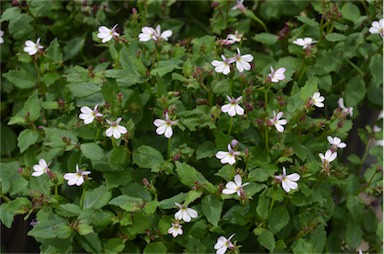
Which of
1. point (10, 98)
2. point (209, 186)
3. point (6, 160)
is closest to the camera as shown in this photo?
point (209, 186)

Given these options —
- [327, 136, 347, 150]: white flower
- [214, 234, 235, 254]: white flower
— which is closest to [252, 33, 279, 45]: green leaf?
[327, 136, 347, 150]: white flower

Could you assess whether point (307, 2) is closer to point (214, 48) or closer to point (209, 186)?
point (214, 48)

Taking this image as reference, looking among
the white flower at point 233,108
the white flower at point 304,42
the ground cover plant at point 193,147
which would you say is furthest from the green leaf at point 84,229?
the white flower at point 304,42

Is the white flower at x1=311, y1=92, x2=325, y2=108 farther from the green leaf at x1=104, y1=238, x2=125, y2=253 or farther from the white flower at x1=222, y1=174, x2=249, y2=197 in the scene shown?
the green leaf at x1=104, y1=238, x2=125, y2=253

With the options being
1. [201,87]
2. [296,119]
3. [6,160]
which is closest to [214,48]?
[201,87]

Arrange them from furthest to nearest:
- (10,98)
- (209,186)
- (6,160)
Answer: (10,98), (6,160), (209,186)

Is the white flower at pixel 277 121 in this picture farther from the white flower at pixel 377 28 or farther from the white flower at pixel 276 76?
the white flower at pixel 377 28
